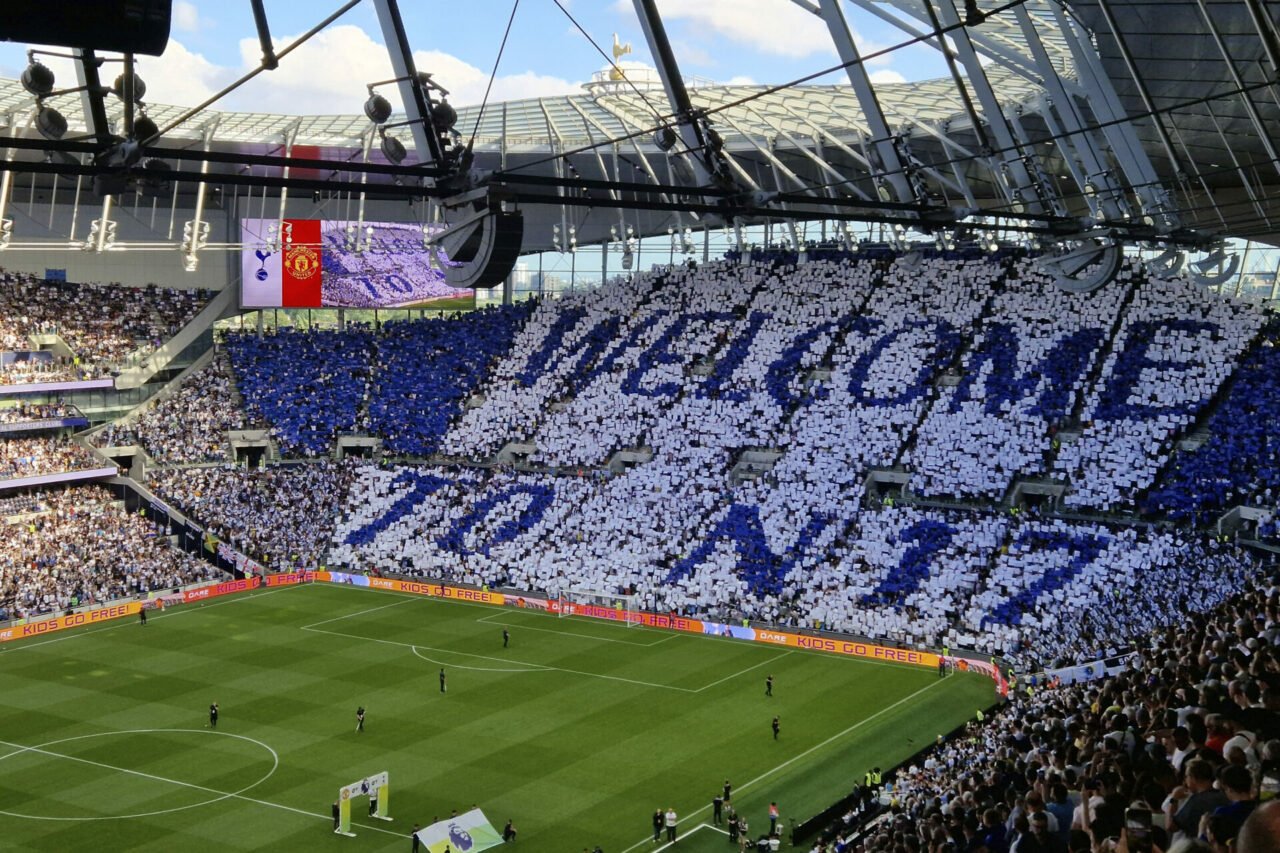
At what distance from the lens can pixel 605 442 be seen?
55.8 meters

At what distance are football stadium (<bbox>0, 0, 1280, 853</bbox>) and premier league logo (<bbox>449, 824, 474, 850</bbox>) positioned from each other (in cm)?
12

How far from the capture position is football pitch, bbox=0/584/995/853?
2642 centimetres

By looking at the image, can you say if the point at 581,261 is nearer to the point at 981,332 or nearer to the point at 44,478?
the point at 981,332

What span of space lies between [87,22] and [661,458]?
151 feet

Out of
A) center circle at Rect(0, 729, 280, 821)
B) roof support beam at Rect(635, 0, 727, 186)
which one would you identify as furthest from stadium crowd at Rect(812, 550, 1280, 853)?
center circle at Rect(0, 729, 280, 821)

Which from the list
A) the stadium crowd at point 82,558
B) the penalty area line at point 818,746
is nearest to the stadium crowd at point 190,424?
the stadium crowd at point 82,558

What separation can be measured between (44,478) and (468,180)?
45.7 m

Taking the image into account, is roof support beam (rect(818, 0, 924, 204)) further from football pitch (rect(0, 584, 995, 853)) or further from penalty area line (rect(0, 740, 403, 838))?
penalty area line (rect(0, 740, 403, 838))

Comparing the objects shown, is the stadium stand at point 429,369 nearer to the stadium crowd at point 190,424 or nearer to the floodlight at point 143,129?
the stadium crowd at point 190,424

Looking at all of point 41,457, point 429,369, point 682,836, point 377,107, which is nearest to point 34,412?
point 41,457

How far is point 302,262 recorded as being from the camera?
65.3 meters

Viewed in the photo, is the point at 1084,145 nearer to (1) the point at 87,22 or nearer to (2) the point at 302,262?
(1) the point at 87,22

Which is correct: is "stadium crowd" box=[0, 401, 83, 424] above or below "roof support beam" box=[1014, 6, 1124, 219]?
below

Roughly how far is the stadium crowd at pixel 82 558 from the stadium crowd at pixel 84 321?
6.89 meters
